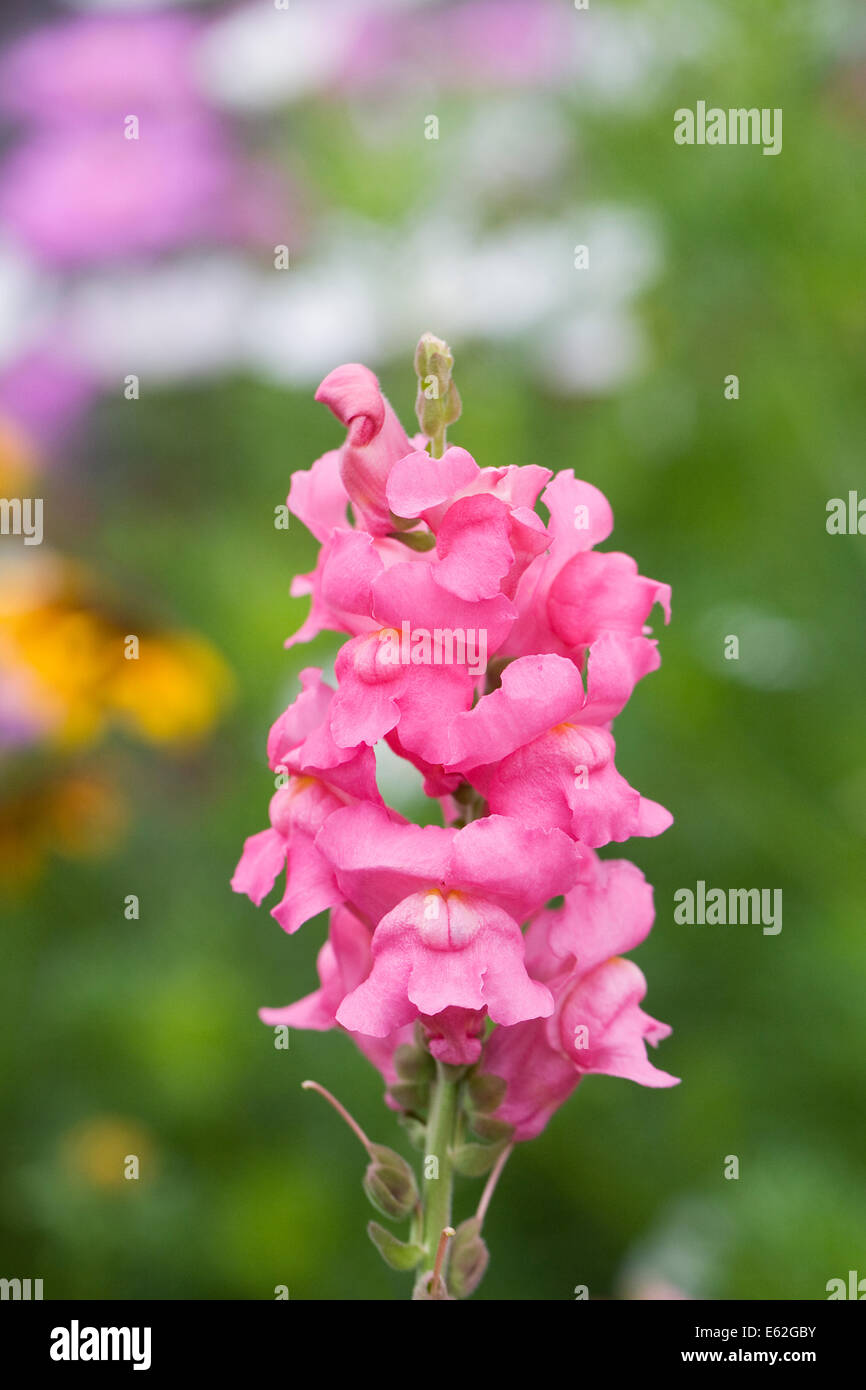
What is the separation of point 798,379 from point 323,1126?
1186 millimetres

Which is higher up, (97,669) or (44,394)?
(44,394)

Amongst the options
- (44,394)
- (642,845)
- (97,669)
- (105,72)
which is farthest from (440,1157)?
Result: (105,72)

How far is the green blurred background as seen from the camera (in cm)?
168

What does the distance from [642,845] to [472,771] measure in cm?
124

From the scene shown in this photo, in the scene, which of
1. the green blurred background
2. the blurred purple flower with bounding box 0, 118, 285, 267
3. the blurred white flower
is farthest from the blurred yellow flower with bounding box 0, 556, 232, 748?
the blurred purple flower with bounding box 0, 118, 285, 267

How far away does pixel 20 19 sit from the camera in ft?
9.73

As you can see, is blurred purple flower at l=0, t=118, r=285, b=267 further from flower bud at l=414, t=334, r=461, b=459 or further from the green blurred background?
flower bud at l=414, t=334, r=461, b=459

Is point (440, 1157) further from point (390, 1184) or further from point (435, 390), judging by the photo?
point (435, 390)

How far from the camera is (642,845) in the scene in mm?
1982

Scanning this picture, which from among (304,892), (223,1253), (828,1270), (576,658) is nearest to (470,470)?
(576,658)

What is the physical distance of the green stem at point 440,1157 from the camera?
2.65 feet

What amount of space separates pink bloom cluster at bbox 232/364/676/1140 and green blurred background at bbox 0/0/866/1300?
2.46 ft

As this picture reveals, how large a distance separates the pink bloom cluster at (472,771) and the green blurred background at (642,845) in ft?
2.46

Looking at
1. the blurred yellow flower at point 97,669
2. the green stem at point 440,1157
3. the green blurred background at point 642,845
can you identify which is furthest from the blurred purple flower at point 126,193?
the green stem at point 440,1157
